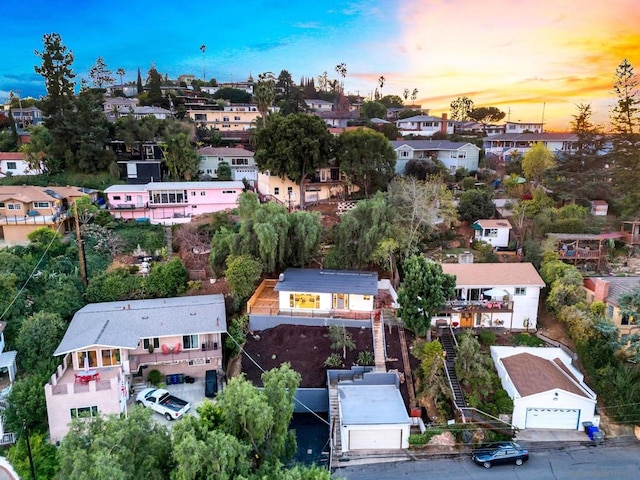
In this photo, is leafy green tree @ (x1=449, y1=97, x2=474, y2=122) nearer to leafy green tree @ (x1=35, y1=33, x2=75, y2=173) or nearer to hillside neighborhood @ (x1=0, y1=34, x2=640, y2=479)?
hillside neighborhood @ (x1=0, y1=34, x2=640, y2=479)

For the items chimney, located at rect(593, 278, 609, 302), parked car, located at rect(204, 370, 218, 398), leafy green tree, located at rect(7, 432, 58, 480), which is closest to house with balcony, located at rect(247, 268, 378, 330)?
parked car, located at rect(204, 370, 218, 398)

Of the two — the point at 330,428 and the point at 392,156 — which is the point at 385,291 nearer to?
the point at 330,428

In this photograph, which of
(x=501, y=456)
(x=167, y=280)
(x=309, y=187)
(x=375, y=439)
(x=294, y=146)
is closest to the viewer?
(x=501, y=456)

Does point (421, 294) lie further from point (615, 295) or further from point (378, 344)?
point (615, 295)

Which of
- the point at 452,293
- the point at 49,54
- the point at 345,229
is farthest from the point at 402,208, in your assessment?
the point at 49,54

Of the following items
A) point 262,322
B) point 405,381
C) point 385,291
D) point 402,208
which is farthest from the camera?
point 402,208

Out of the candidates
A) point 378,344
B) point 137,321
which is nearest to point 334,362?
point 378,344
